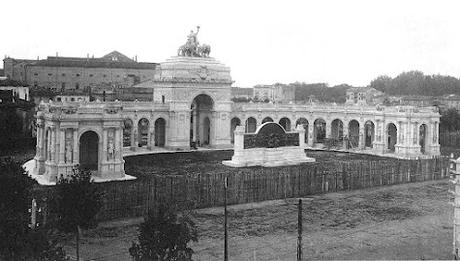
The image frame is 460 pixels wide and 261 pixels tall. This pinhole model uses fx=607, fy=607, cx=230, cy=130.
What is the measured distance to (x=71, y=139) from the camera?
4328cm

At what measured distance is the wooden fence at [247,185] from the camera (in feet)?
110

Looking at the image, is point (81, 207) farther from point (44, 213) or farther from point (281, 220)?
point (281, 220)

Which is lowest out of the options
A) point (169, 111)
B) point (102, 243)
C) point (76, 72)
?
point (102, 243)

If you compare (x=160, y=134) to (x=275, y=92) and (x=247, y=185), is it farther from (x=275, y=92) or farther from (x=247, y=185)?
(x=275, y=92)

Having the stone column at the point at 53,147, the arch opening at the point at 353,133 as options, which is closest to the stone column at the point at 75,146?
the stone column at the point at 53,147

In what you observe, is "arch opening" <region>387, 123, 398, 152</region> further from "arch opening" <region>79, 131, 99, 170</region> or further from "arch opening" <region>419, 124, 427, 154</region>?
"arch opening" <region>79, 131, 99, 170</region>

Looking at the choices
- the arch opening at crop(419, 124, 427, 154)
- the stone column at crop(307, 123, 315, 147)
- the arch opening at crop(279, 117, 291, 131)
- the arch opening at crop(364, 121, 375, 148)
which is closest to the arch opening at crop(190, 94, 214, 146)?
the arch opening at crop(279, 117, 291, 131)

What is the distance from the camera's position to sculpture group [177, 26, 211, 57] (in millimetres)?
70312

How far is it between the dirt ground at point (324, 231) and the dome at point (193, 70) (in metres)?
31.1

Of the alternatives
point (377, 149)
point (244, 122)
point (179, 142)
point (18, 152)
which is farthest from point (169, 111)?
point (377, 149)

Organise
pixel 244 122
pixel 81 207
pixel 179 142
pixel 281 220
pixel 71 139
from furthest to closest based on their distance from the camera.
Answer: pixel 244 122
pixel 179 142
pixel 71 139
pixel 281 220
pixel 81 207

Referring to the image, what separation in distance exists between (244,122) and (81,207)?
158 feet

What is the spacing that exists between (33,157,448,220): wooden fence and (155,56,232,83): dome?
28.0 meters

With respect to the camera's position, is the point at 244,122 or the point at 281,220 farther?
the point at 244,122
